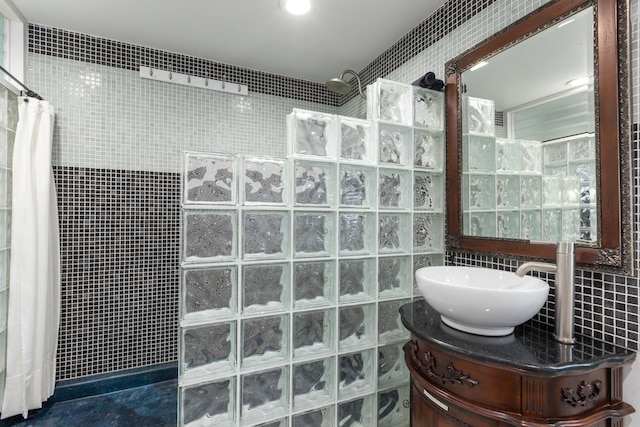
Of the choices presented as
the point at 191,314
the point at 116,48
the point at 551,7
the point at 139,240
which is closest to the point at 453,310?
the point at 191,314

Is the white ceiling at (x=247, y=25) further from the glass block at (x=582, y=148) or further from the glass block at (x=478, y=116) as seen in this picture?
the glass block at (x=582, y=148)

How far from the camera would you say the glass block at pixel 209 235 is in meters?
1.31

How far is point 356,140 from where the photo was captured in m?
1.63

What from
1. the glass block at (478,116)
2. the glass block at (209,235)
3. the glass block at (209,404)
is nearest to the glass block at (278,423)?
the glass block at (209,404)

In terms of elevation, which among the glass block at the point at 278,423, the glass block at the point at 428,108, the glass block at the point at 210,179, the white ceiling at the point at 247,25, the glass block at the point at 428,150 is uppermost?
the white ceiling at the point at 247,25

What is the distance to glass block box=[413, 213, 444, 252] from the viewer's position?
1744 mm

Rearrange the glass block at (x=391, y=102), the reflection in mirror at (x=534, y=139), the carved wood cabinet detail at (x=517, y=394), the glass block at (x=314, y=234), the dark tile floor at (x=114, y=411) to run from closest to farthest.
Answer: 1. the carved wood cabinet detail at (x=517, y=394)
2. the reflection in mirror at (x=534, y=139)
3. the glass block at (x=314, y=234)
4. the glass block at (x=391, y=102)
5. the dark tile floor at (x=114, y=411)

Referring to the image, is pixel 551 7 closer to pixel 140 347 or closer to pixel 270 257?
pixel 270 257

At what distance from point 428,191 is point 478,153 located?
0.32 m

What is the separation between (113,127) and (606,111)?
2.68 m

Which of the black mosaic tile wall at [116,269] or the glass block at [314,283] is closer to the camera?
the glass block at [314,283]

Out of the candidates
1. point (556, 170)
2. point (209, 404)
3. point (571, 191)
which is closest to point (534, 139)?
point (556, 170)

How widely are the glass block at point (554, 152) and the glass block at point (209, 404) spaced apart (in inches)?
65.3

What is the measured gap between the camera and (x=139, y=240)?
2229 millimetres
